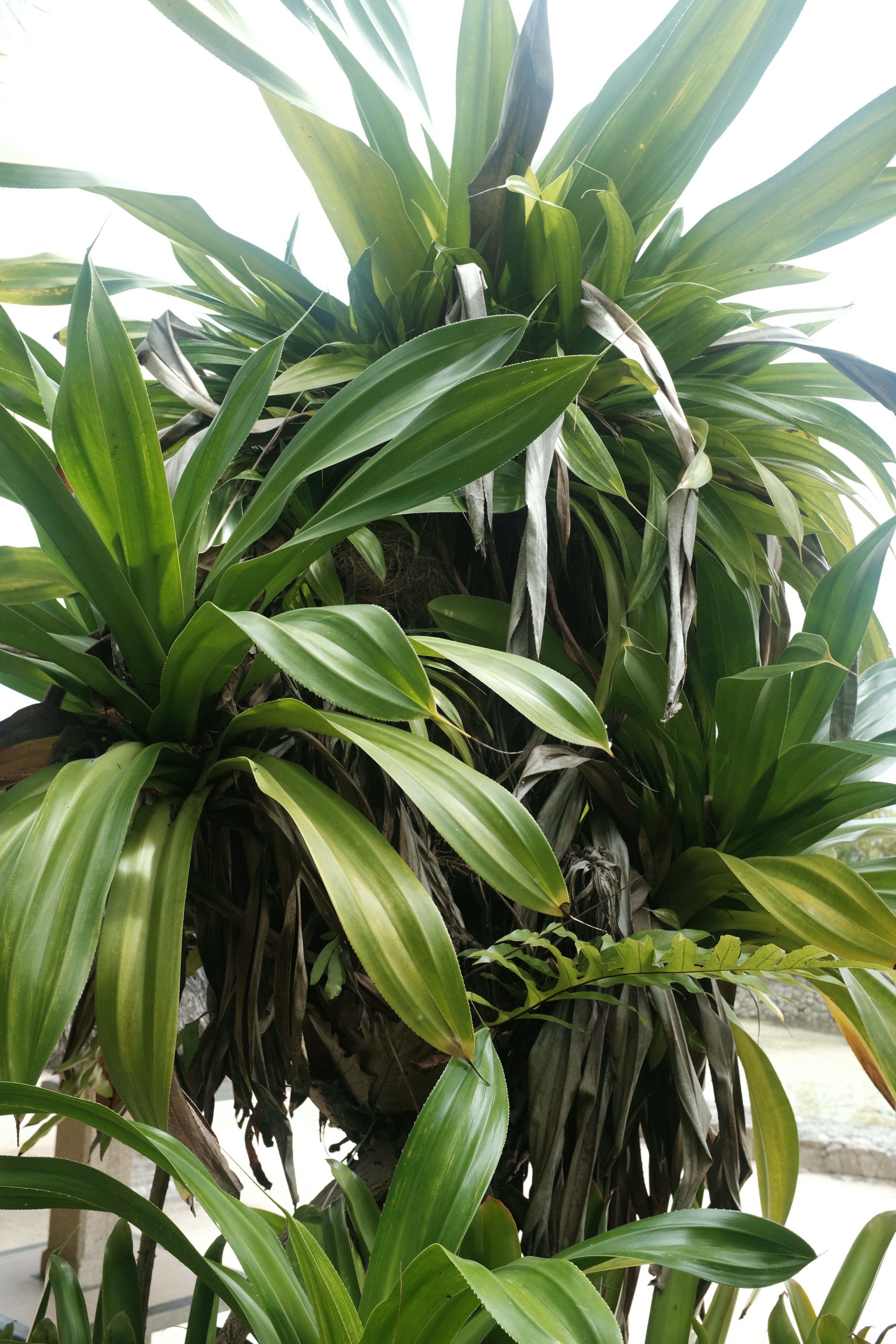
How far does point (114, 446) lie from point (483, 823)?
0.96ft

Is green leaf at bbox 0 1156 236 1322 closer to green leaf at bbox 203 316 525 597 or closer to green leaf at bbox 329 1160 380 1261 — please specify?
green leaf at bbox 329 1160 380 1261

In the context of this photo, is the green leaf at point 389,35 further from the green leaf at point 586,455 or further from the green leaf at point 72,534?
the green leaf at point 72,534

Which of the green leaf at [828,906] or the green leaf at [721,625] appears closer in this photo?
the green leaf at [828,906]

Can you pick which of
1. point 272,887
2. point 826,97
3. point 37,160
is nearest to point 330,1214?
point 272,887

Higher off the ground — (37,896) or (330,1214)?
(37,896)

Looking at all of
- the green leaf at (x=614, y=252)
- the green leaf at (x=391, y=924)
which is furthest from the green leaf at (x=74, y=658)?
the green leaf at (x=614, y=252)

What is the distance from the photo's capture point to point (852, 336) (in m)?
0.95

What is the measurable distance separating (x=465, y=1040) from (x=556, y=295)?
533 millimetres

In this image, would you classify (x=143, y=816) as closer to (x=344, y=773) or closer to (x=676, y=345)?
(x=344, y=773)

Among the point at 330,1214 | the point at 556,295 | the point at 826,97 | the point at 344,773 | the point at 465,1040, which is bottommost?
the point at 330,1214

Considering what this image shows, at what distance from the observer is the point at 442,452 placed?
0.49m

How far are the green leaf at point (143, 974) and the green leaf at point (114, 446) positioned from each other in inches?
6.3

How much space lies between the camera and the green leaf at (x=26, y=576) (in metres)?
0.53

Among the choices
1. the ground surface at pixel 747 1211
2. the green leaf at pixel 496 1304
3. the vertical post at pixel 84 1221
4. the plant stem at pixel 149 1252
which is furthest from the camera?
the ground surface at pixel 747 1211
